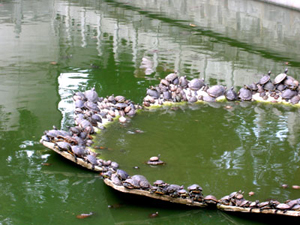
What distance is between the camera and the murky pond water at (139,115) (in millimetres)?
4746

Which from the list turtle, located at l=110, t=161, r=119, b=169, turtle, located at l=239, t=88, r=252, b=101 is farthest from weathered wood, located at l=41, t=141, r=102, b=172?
turtle, located at l=239, t=88, r=252, b=101

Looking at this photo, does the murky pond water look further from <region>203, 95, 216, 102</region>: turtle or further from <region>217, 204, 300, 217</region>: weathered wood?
<region>203, 95, 216, 102</region>: turtle

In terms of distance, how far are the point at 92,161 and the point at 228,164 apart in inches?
54.2

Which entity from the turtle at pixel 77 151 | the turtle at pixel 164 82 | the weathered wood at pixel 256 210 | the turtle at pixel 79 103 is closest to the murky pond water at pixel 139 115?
the weathered wood at pixel 256 210

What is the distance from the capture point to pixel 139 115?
662cm

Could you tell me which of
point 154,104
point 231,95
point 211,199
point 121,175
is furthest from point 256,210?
point 231,95

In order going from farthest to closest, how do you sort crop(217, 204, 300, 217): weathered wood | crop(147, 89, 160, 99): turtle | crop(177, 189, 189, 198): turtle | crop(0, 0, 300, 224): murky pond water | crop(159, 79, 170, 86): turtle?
crop(159, 79, 170, 86): turtle < crop(147, 89, 160, 99): turtle < crop(0, 0, 300, 224): murky pond water < crop(177, 189, 189, 198): turtle < crop(217, 204, 300, 217): weathered wood

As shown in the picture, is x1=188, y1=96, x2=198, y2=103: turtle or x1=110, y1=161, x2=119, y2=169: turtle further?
x1=188, y1=96, x2=198, y2=103: turtle

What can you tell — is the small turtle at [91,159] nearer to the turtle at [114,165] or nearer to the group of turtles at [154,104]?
the group of turtles at [154,104]

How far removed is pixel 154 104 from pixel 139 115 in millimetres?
482

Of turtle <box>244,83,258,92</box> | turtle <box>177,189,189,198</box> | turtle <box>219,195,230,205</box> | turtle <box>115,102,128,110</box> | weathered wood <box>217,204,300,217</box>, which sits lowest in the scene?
weathered wood <box>217,204,300,217</box>

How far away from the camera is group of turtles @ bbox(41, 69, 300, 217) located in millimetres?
4535

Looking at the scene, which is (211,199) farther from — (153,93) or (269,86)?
(269,86)

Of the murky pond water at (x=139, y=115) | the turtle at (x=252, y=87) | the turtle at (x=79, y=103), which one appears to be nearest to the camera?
the murky pond water at (x=139, y=115)
